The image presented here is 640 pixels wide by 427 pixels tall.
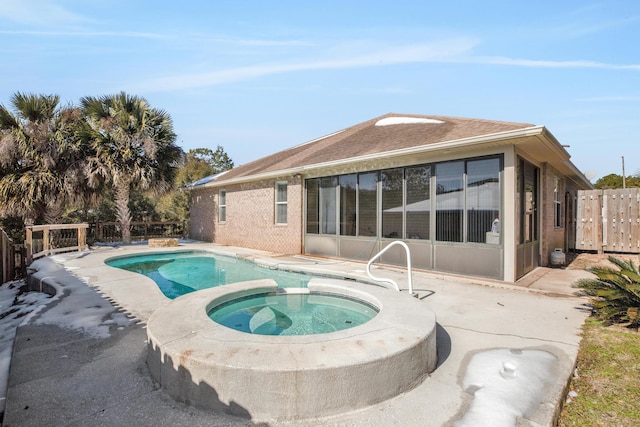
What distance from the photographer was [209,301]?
429 cm

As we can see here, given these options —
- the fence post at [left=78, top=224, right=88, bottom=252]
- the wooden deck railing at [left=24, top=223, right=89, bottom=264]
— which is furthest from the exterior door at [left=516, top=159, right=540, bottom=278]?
the fence post at [left=78, top=224, right=88, bottom=252]

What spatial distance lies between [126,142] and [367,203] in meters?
11.2

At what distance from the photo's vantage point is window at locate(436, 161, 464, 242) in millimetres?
7523

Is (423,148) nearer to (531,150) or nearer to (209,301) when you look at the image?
(531,150)

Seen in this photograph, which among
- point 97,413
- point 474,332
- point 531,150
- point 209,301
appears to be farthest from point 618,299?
point 97,413

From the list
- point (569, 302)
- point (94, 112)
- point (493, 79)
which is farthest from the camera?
point (94, 112)

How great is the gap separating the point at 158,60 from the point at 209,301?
8.47 m

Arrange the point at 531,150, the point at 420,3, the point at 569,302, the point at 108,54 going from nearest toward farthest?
the point at 569,302 < the point at 531,150 < the point at 420,3 < the point at 108,54

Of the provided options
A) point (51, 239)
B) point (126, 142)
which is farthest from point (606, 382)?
point (126, 142)

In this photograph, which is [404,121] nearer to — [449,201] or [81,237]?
[449,201]

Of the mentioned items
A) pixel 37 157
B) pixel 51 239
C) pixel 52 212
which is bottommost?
pixel 51 239

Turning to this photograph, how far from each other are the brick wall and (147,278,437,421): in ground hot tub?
8.55m

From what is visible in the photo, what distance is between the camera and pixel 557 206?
35.3 feet

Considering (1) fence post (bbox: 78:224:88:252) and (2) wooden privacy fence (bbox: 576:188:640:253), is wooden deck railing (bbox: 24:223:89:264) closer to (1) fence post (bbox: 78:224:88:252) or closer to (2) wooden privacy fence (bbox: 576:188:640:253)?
(1) fence post (bbox: 78:224:88:252)
